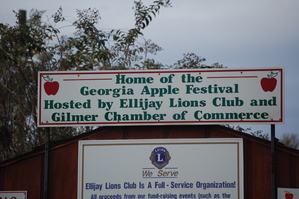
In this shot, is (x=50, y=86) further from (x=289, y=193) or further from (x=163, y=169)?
(x=289, y=193)

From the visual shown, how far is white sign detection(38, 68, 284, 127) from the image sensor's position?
34.1 feet

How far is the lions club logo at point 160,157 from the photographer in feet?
34.3

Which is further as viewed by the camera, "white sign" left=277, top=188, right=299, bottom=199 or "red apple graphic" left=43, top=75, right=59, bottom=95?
"red apple graphic" left=43, top=75, right=59, bottom=95

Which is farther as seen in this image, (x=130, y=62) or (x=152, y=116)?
(x=130, y=62)

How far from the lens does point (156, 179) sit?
10414 millimetres

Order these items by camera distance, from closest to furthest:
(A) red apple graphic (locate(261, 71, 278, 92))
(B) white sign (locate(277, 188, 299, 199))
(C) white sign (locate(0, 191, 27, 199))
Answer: (B) white sign (locate(277, 188, 299, 199))
(A) red apple graphic (locate(261, 71, 278, 92))
(C) white sign (locate(0, 191, 27, 199))

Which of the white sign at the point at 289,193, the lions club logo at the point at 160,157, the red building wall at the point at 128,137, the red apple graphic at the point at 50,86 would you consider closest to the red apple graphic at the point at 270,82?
the red building wall at the point at 128,137

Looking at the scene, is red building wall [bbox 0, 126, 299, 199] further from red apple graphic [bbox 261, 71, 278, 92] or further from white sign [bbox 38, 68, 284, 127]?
red apple graphic [bbox 261, 71, 278, 92]

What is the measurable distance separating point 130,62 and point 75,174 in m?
8.29

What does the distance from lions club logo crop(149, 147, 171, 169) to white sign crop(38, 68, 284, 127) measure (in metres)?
0.58

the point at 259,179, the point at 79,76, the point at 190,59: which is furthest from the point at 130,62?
the point at 259,179

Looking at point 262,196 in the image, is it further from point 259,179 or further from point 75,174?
point 75,174

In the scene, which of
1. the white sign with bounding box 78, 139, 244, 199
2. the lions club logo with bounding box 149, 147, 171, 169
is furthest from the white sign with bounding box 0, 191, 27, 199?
the lions club logo with bounding box 149, 147, 171, 169

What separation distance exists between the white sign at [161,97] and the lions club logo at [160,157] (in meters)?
0.58
